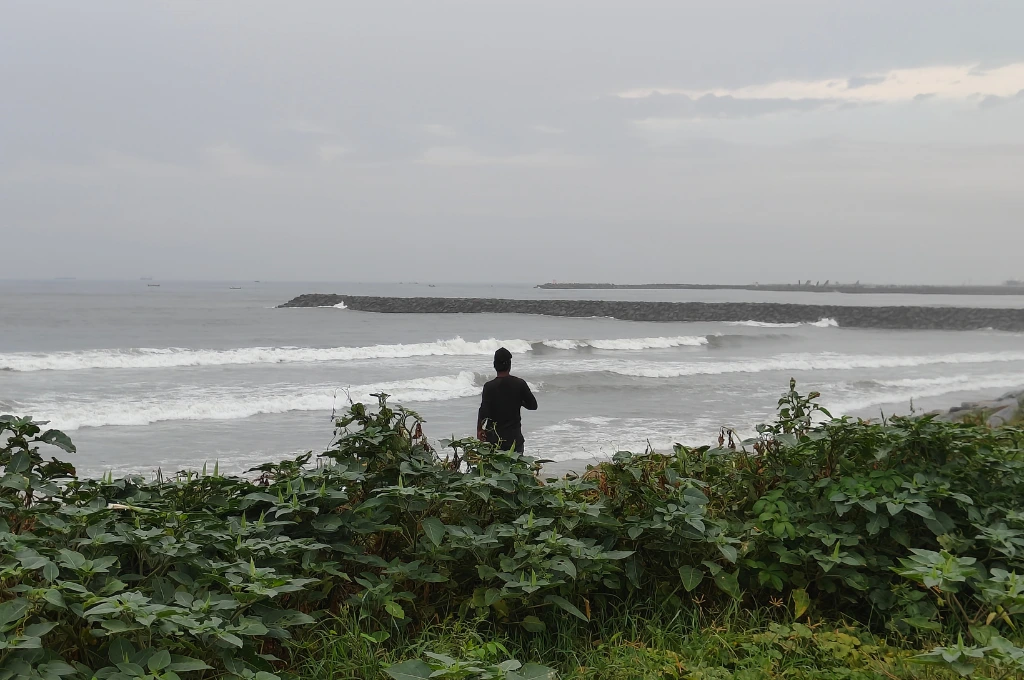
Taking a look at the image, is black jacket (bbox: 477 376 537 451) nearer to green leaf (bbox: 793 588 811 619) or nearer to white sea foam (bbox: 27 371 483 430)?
green leaf (bbox: 793 588 811 619)

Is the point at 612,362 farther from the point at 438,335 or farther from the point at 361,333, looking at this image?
the point at 361,333

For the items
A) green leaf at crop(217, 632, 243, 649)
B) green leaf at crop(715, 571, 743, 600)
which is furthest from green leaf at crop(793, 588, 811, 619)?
green leaf at crop(217, 632, 243, 649)

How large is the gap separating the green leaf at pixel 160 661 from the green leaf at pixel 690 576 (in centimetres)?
193

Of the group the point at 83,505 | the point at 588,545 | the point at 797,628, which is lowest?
the point at 797,628

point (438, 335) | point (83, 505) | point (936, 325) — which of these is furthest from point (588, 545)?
point (936, 325)

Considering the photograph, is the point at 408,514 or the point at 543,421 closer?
the point at 408,514

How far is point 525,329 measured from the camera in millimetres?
45469

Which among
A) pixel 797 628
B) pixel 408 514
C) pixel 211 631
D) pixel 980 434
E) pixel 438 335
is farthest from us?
pixel 438 335

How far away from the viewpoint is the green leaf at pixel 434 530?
2.97 metres

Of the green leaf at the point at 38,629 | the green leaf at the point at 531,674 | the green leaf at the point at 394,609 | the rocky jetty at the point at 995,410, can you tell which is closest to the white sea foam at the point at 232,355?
the rocky jetty at the point at 995,410

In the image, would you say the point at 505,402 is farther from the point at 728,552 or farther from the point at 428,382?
the point at 428,382

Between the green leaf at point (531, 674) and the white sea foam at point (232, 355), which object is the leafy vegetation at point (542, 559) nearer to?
the green leaf at point (531, 674)

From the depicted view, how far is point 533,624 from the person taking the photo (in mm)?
2898

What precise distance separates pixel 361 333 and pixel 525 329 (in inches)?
410
